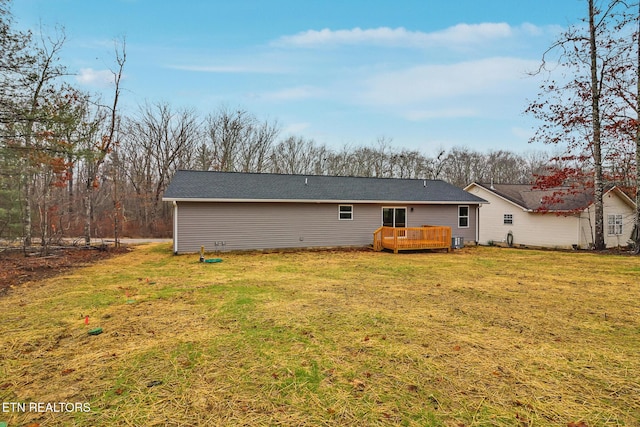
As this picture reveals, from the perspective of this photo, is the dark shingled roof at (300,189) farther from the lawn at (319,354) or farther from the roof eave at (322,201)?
the lawn at (319,354)

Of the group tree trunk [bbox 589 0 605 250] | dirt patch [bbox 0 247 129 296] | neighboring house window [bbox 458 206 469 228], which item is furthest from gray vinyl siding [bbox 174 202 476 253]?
tree trunk [bbox 589 0 605 250]

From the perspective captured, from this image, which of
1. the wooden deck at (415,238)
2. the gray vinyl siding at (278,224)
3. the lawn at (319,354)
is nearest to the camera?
the lawn at (319,354)

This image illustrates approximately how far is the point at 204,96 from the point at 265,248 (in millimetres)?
17789

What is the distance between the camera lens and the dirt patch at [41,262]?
7504mm

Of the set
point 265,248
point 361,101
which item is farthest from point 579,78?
point 265,248

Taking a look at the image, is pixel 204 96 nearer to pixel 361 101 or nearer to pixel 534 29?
pixel 361 101

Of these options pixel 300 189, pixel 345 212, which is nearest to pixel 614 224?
pixel 345 212

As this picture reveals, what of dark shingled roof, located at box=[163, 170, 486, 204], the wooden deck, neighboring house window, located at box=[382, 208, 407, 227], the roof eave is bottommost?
the wooden deck

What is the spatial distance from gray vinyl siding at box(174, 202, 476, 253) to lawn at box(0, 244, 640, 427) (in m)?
5.85

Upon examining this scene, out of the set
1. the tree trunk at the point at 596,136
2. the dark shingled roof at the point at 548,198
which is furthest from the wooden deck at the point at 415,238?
the tree trunk at the point at 596,136

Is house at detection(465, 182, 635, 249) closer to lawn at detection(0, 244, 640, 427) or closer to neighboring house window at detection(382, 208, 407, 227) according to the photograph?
neighboring house window at detection(382, 208, 407, 227)

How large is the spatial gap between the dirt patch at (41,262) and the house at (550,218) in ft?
61.9

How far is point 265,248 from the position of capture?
44.8 feet

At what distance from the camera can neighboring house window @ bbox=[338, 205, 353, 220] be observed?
14.7m
